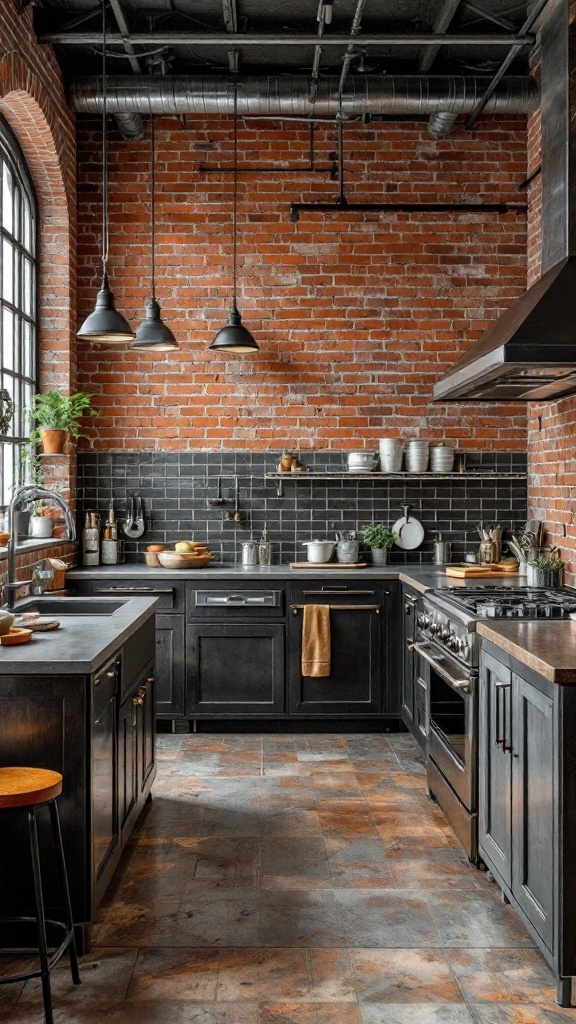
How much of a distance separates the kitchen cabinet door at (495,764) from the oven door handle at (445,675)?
0.37 ft

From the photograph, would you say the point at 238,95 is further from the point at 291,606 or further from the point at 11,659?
the point at 11,659

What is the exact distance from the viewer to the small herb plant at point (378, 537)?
6.14m

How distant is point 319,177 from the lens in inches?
249

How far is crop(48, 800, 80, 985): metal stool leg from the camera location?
2703 mm

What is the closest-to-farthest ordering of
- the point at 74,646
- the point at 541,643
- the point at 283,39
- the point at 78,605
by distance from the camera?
the point at 541,643
the point at 74,646
the point at 78,605
the point at 283,39

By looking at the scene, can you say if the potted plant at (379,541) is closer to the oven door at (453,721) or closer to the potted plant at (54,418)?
the oven door at (453,721)

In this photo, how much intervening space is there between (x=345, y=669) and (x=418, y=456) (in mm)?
1623

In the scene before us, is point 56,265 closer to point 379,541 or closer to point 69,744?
point 379,541

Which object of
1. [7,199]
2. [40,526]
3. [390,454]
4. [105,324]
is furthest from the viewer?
[390,454]

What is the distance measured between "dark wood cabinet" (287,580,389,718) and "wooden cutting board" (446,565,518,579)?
51 centimetres

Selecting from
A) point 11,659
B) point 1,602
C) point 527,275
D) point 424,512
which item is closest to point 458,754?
point 11,659

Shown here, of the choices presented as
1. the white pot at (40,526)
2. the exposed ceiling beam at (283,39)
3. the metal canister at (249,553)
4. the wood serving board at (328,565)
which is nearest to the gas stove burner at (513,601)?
the wood serving board at (328,565)

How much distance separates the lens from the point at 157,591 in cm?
569

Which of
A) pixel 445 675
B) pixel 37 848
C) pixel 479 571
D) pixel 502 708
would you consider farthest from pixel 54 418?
pixel 502 708
